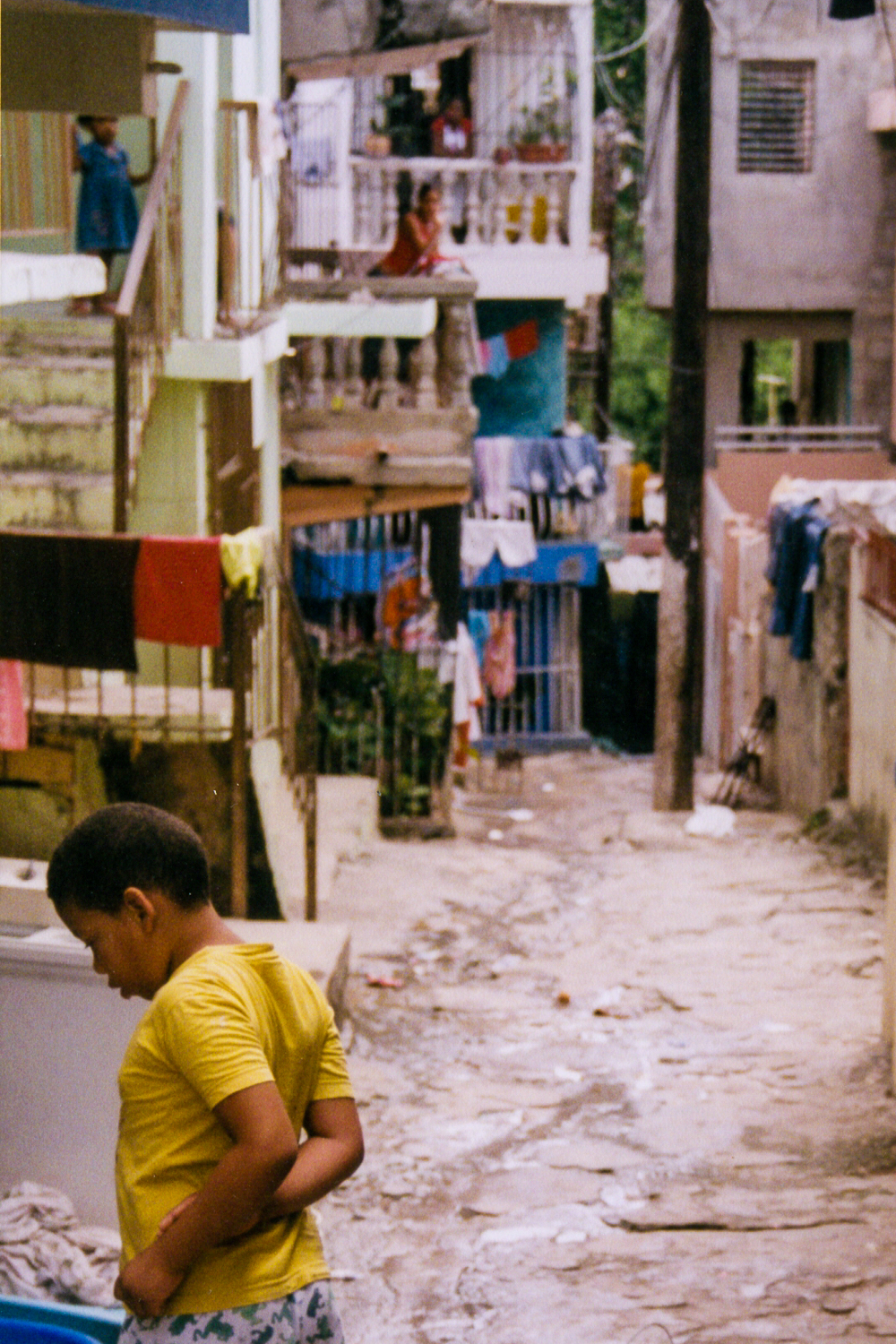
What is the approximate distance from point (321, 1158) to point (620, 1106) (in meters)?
4.74

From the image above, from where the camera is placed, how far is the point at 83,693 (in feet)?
28.6

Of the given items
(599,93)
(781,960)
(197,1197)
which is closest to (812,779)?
(781,960)

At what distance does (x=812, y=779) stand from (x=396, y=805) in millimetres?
3601

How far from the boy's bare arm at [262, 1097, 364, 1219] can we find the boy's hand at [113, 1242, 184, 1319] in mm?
162

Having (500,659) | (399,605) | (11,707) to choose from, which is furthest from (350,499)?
(500,659)

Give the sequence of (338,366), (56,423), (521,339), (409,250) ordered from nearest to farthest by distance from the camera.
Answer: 1. (56,423)
2. (338,366)
3. (409,250)
4. (521,339)

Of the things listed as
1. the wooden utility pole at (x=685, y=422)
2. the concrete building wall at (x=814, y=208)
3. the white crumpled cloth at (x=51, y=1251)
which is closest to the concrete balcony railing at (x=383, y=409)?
the wooden utility pole at (x=685, y=422)

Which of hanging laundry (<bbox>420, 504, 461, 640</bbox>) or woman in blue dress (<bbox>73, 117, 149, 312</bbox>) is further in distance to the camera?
hanging laundry (<bbox>420, 504, 461, 640</bbox>)

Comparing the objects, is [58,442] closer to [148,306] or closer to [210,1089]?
[148,306]

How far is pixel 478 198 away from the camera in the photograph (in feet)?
65.8

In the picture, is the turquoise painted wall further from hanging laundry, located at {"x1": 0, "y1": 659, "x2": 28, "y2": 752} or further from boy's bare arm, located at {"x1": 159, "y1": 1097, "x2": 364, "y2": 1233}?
boy's bare arm, located at {"x1": 159, "y1": 1097, "x2": 364, "y2": 1233}

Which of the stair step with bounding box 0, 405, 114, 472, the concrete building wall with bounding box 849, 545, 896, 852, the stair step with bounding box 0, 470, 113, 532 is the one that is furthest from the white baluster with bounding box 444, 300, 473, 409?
the stair step with bounding box 0, 470, 113, 532

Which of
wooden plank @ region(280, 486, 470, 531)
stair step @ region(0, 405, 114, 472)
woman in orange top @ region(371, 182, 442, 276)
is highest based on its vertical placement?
woman in orange top @ region(371, 182, 442, 276)

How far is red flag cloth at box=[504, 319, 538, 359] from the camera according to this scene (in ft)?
70.4
